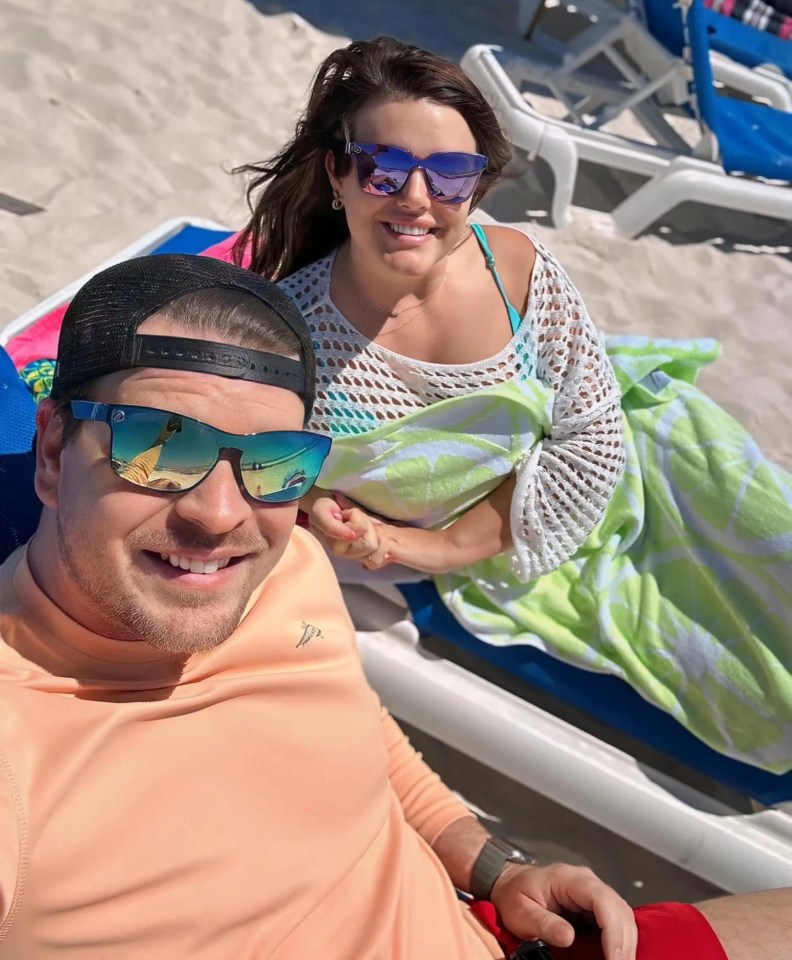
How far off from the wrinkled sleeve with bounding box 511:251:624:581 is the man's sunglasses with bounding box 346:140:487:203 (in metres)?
0.30

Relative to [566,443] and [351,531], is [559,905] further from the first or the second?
[566,443]

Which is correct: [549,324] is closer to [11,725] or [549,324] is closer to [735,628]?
[735,628]

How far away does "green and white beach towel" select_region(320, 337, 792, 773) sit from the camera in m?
1.73

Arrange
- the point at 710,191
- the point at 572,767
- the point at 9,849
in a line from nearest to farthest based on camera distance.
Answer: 1. the point at 9,849
2. the point at 572,767
3. the point at 710,191

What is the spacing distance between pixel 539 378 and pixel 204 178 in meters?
2.42

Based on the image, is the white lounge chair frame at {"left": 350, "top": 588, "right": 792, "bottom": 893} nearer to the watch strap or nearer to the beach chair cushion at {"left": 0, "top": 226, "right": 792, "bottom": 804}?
the beach chair cushion at {"left": 0, "top": 226, "right": 792, "bottom": 804}

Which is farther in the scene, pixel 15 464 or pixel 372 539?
pixel 372 539

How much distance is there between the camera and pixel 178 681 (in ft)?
3.86

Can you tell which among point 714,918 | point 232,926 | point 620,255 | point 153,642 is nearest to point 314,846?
point 232,926

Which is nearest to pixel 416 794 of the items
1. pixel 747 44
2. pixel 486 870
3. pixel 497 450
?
pixel 486 870

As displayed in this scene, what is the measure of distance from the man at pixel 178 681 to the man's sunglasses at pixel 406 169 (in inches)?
16.3

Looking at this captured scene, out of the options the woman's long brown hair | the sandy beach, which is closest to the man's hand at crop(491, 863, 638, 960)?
the woman's long brown hair

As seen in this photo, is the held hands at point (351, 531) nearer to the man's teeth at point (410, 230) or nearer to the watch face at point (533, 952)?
the man's teeth at point (410, 230)

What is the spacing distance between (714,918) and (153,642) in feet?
3.27
